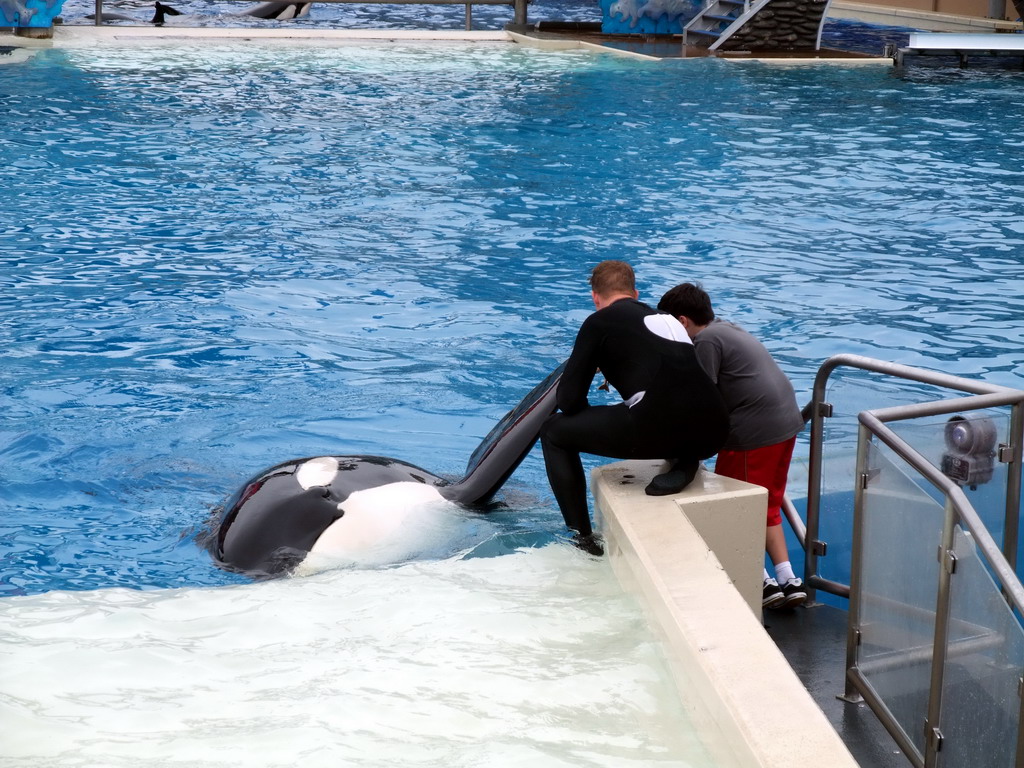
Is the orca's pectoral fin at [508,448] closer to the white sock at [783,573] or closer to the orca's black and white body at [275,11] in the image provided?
the white sock at [783,573]

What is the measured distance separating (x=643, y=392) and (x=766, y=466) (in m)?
0.93

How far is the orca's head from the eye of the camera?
477 centimetres

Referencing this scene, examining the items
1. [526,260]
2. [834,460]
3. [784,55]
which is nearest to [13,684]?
[834,460]

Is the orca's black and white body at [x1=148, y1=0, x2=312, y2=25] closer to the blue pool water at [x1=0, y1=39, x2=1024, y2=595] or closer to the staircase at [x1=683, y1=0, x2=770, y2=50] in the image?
the staircase at [x1=683, y1=0, x2=770, y2=50]

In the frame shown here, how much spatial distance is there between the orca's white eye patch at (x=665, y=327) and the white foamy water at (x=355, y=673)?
2.99 ft

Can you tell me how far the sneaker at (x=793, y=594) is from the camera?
478 cm

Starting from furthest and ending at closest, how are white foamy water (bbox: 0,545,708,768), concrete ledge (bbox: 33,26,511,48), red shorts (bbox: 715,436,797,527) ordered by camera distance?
concrete ledge (bbox: 33,26,511,48)
red shorts (bbox: 715,436,797,527)
white foamy water (bbox: 0,545,708,768)

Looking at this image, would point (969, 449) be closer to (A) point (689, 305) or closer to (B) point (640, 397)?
(B) point (640, 397)

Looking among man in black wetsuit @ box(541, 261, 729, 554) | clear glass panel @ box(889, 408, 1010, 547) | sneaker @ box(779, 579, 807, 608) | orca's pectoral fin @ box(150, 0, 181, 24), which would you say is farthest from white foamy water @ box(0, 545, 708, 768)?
orca's pectoral fin @ box(150, 0, 181, 24)

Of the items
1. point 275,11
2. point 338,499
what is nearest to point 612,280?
point 338,499

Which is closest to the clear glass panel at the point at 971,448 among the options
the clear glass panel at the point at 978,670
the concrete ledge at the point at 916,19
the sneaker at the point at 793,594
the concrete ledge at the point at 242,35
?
the clear glass panel at the point at 978,670

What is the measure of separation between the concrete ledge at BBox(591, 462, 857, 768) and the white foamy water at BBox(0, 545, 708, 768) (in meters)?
0.12

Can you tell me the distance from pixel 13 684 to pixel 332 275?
6.94 m

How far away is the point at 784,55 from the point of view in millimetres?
22594
